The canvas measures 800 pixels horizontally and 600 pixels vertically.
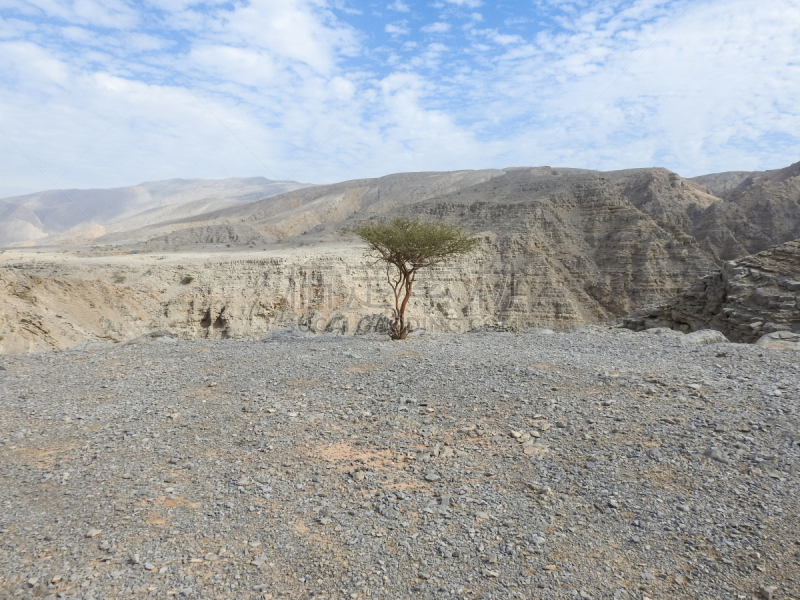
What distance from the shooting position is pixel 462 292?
35781 mm

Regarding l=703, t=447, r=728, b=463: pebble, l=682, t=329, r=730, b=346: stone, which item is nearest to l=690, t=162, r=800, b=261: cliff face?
l=682, t=329, r=730, b=346: stone

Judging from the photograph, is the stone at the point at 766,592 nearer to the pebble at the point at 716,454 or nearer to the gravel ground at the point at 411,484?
the gravel ground at the point at 411,484

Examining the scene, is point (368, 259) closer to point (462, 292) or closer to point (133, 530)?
point (462, 292)

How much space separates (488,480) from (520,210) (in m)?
39.8

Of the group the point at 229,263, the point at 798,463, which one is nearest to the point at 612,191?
the point at 229,263

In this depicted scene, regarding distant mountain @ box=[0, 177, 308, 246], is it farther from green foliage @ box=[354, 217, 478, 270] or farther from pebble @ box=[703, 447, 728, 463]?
pebble @ box=[703, 447, 728, 463]

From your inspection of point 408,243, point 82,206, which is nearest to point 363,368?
point 408,243

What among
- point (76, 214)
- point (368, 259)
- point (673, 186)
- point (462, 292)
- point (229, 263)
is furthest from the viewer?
point (76, 214)

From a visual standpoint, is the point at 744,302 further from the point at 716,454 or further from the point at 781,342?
the point at 716,454

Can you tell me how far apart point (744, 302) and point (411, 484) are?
52.2ft

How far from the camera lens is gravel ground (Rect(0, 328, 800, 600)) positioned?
345 centimetres

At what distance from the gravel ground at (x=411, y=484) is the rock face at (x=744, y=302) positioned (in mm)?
7654

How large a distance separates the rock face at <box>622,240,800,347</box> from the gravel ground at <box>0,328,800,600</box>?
7.65 m

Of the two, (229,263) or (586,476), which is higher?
(229,263)
